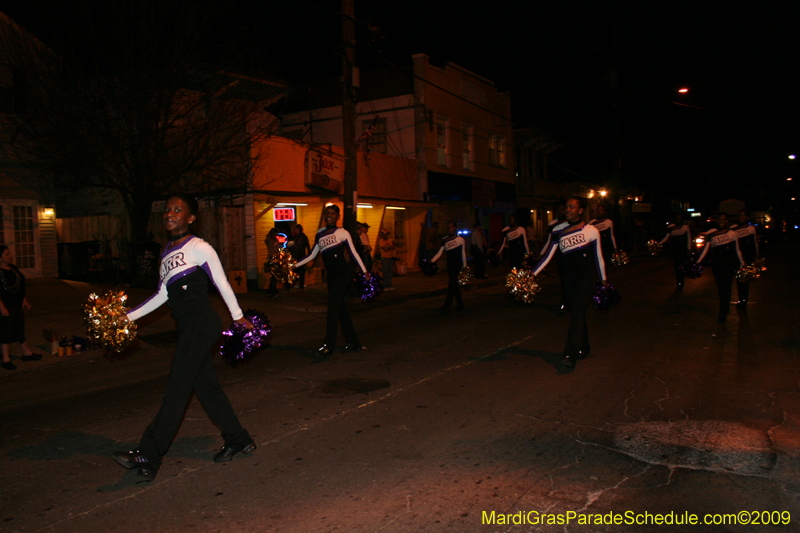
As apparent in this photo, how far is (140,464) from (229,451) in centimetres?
63

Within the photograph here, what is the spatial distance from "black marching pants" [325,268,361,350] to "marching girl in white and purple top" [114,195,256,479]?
3.43m

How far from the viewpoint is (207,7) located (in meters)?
13.2

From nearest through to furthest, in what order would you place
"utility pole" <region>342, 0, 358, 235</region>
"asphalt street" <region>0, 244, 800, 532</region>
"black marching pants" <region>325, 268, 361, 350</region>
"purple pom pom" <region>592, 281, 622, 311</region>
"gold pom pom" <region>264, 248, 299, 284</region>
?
"asphalt street" <region>0, 244, 800, 532</region>, "black marching pants" <region>325, 268, 361, 350</region>, "purple pom pom" <region>592, 281, 622, 311</region>, "gold pom pom" <region>264, 248, 299, 284</region>, "utility pole" <region>342, 0, 358, 235</region>

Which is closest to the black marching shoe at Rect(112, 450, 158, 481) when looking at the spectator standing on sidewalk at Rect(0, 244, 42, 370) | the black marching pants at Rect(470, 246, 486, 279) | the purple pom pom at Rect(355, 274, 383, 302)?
the spectator standing on sidewalk at Rect(0, 244, 42, 370)

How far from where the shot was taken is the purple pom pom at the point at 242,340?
16.4ft

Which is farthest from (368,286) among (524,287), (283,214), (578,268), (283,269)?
(283,214)

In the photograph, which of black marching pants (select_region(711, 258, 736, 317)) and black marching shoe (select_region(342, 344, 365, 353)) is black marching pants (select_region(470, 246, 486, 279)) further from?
black marching shoe (select_region(342, 344, 365, 353))

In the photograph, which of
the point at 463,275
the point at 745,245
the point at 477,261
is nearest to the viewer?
the point at 745,245

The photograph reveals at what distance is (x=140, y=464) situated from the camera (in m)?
4.00

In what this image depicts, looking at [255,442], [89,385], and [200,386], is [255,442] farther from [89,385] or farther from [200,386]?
[89,385]

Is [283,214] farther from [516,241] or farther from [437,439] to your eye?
[437,439]

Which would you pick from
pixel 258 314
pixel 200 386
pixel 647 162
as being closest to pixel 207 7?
pixel 258 314

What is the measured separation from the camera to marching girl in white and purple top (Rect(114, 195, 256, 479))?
4023mm
